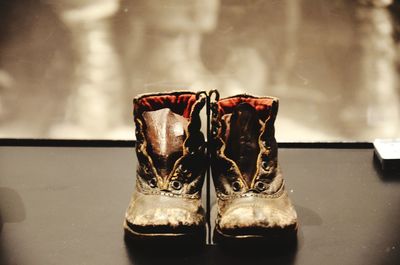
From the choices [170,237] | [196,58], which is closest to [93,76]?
[196,58]

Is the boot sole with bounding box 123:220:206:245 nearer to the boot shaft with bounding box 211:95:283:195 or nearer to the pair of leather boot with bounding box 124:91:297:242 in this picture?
the pair of leather boot with bounding box 124:91:297:242

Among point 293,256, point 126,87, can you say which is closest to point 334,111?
point 126,87

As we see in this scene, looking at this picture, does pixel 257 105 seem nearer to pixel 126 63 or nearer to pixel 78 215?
pixel 78 215

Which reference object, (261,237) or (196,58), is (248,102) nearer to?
(261,237)

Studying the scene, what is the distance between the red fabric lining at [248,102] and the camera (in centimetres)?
113

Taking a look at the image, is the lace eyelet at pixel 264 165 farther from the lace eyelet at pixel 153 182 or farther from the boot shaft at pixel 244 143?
the lace eyelet at pixel 153 182

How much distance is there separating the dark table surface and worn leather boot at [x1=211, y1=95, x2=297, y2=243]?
0.14 feet

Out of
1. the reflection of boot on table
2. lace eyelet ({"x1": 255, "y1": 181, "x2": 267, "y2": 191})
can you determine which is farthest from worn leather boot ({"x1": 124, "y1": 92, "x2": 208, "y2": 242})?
the reflection of boot on table

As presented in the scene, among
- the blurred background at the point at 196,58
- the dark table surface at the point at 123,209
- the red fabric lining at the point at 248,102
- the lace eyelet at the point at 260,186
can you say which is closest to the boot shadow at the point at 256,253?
the dark table surface at the point at 123,209

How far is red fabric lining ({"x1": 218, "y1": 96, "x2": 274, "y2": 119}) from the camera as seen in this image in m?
1.13

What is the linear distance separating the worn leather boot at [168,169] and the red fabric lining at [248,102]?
6 cm

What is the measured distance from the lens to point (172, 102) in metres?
1.17

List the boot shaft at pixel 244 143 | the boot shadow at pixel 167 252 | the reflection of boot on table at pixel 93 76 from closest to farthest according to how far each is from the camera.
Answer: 1. the boot shadow at pixel 167 252
2. the boot shaft at pixel 244 143
3. the reflection of boot on table at pixel 93 76

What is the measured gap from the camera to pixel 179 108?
1.17m
